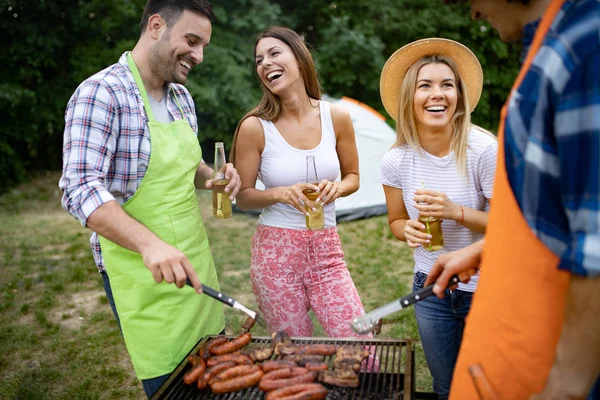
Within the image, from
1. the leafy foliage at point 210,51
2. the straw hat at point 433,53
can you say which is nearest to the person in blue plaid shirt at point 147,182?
the straw hat at point 433,53

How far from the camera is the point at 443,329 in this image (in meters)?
2.77

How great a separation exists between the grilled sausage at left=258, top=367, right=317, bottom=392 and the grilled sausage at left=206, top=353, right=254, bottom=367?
7.4 inches

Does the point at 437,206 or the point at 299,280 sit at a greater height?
the point at 437,206

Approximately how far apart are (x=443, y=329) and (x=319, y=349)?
2.36ft

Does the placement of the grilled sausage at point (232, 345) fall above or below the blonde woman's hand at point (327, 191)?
below

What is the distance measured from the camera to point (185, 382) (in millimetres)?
2346

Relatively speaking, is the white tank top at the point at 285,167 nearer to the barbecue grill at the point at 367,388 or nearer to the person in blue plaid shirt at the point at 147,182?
the person in blue plaid shirt at the point at 147,182

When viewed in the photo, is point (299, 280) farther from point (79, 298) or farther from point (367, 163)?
point (367, 163)

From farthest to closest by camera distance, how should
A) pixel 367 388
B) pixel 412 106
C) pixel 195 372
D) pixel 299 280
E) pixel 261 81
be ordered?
1. pixel 261 81
2. pixel 299 280
3. pixel 412 106
4. pixel 195 372
5. pixel 367 388

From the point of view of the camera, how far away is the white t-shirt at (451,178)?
2699mm

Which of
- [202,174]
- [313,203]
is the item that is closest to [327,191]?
[313,203]

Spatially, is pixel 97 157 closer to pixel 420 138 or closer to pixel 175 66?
pixel 175 66

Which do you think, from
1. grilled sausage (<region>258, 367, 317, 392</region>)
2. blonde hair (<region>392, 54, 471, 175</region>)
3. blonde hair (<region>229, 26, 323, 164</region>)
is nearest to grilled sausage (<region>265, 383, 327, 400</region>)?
grilled sausage (<region>258, 367, 317, 392</region>)

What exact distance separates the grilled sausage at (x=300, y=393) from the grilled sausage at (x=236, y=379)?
14cm
